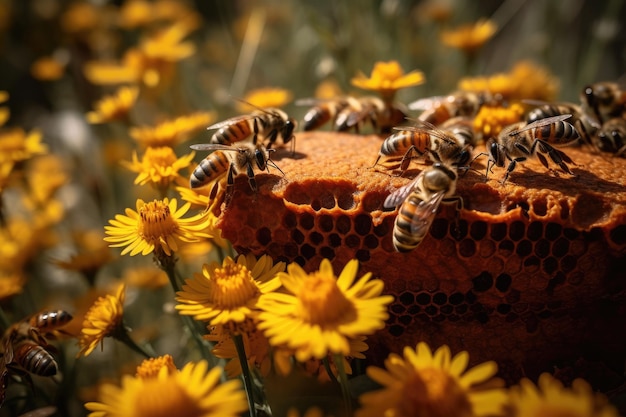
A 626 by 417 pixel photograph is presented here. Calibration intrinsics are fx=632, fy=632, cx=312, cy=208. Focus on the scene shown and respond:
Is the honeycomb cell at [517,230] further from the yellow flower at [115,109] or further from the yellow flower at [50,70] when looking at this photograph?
the yellow flower at [50,70]

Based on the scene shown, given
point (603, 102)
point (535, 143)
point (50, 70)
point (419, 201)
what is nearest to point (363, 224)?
point (419, 201)

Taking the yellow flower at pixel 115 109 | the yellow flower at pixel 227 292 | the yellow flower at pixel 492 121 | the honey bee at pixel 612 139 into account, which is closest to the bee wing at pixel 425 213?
the yellow flower at pixel 227 292

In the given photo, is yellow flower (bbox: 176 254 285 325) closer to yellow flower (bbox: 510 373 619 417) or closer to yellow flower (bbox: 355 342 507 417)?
yellow flower (bbox: 355 342 507 417)

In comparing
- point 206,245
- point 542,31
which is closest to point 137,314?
point 206,245

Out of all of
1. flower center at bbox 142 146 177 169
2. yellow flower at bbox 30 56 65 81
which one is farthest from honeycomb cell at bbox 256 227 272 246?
yellow flower at bbox 30 56 65 81

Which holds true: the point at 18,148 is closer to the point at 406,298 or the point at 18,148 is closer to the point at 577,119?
the point at 406,298

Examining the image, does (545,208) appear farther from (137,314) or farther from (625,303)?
(137,314)
